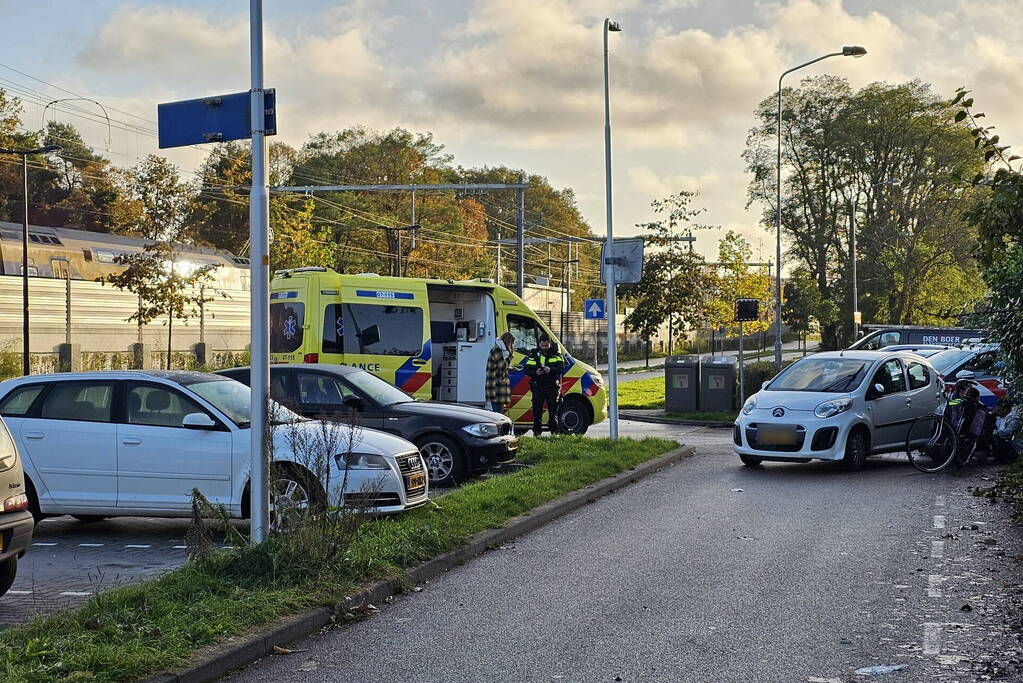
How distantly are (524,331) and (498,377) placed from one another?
1.76 metres

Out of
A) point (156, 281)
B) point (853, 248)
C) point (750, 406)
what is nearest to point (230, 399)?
point (750, 406)

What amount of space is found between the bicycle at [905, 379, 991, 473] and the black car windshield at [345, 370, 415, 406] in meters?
6.68

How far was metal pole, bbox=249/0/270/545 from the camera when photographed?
770 cm

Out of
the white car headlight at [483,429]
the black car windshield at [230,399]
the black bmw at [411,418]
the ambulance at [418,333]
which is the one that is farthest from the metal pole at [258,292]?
the ambulance at [418,333]

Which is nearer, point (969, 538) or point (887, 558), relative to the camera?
point (887, 558)

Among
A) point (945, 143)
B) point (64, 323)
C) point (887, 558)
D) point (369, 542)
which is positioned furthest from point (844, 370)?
point (945, 143)

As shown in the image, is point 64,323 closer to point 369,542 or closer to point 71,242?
point 71,242

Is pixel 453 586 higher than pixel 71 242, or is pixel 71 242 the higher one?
pixel 71 242

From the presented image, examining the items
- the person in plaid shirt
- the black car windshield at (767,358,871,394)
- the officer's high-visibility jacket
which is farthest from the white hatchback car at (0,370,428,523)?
the officer's high-visibility jacket

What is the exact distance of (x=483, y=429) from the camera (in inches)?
539

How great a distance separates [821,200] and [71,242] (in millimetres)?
33328

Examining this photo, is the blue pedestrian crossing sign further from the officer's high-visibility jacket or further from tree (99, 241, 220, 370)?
tree (99, 241, 220, 370)

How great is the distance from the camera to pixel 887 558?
9023 millimetres

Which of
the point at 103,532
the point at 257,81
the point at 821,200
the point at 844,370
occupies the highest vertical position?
the point at 821,200
